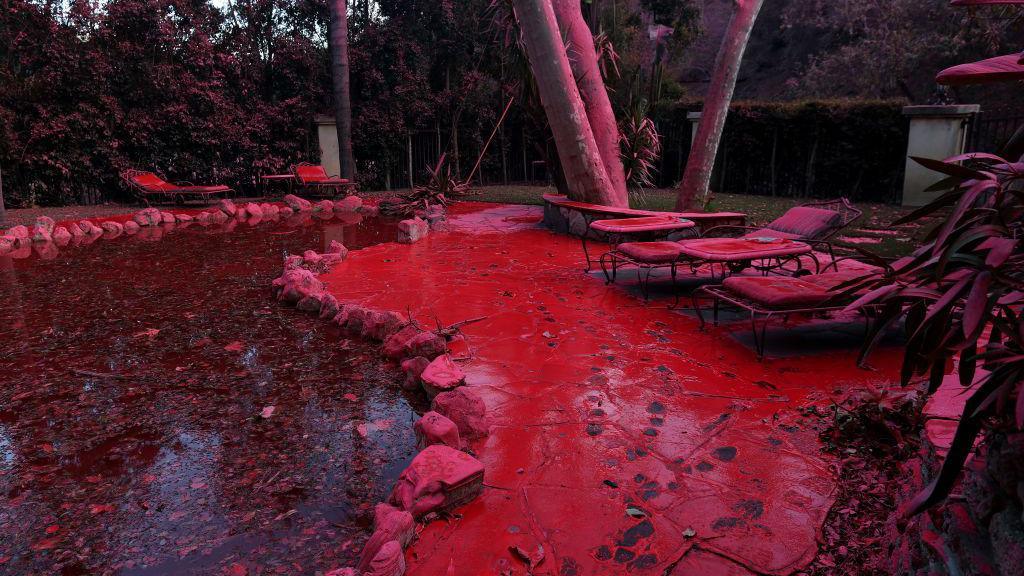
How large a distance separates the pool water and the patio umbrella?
227 centimetres

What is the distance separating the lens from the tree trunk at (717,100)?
26.4 ft

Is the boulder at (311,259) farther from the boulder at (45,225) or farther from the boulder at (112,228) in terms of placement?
the boulder at (45,225)

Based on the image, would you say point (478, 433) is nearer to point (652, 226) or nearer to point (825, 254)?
point (652, 226)

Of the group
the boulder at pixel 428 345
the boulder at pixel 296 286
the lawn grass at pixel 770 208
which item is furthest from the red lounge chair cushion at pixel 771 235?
the boulder at pixel 296 286

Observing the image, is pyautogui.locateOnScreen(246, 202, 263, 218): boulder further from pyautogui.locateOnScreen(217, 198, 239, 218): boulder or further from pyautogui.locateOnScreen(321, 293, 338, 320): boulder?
pyautogui.locateOnScreen(321, 293, 338, 320): boulder

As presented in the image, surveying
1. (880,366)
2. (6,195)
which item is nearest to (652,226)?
(880,366)

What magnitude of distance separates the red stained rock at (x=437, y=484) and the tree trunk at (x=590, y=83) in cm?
691

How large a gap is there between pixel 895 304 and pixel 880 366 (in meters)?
2.37

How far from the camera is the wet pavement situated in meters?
2.06

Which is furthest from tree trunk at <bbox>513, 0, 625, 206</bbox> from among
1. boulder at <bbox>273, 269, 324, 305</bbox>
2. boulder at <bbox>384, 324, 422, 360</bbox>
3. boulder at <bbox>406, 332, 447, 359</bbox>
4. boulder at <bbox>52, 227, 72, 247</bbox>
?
boulder at <bbox>52, 227, 72, 247</bbox>

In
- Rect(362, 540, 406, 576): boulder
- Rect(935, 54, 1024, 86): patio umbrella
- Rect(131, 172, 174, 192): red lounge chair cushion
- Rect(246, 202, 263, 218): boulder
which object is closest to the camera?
Rect(935, 54, 1024, 86): patio umbrella

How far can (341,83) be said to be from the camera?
45.0 ft

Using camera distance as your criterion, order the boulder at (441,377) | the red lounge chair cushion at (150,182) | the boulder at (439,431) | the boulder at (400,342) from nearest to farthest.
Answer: the boulder at (439,431) < the boulder at (441,377) < the boulder at (400,342) < the red lounge chair cushion at (150,182)

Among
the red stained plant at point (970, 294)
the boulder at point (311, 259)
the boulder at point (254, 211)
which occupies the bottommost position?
the boulder at point (311, 259)
